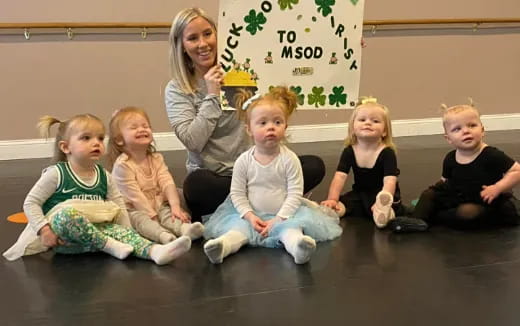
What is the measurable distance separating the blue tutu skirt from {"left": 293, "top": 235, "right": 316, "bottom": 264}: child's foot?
16 centimetres

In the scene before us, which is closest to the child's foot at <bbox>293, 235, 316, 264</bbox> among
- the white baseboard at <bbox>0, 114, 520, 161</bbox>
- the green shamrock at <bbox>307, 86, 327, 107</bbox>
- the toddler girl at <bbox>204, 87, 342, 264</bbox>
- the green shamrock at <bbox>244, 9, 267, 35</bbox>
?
the toddler girl at <bbox>204, 87, 342, 264</bbox>

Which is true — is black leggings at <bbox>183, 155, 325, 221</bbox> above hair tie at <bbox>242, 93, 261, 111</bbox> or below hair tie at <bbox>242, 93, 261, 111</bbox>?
below

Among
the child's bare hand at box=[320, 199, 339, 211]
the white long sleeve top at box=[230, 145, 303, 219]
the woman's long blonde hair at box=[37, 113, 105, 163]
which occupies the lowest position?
the child's bare hand at box=[320, 199, 339, 211]

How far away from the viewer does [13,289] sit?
1602 millimetres

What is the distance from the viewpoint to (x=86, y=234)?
70.4 inches

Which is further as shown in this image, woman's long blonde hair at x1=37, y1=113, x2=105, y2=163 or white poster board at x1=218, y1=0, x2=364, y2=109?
white poster board at x1=218, y1=0, x2=364, y2=109

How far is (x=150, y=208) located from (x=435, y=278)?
0.97m

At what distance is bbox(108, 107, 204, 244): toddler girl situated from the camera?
6.57ft

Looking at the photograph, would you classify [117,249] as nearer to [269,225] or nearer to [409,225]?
[269,225]

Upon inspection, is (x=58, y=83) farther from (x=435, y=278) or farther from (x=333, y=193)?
(x=435, y=278)

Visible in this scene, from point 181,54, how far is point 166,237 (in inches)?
28.0

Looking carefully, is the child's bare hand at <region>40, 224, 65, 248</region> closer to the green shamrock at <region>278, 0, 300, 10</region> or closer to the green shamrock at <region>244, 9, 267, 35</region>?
the green shamrock at <region>244, 9, 267, 35</region>

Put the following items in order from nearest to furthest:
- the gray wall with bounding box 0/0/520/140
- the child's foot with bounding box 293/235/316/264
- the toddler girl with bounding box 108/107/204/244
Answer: the child's foot with bounding box 293/235/316/264 < the toddler girl with bounding box 108/107/204/244 < the gray wall with bounding box 0/0/520/140

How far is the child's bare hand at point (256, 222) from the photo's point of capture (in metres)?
1.90
